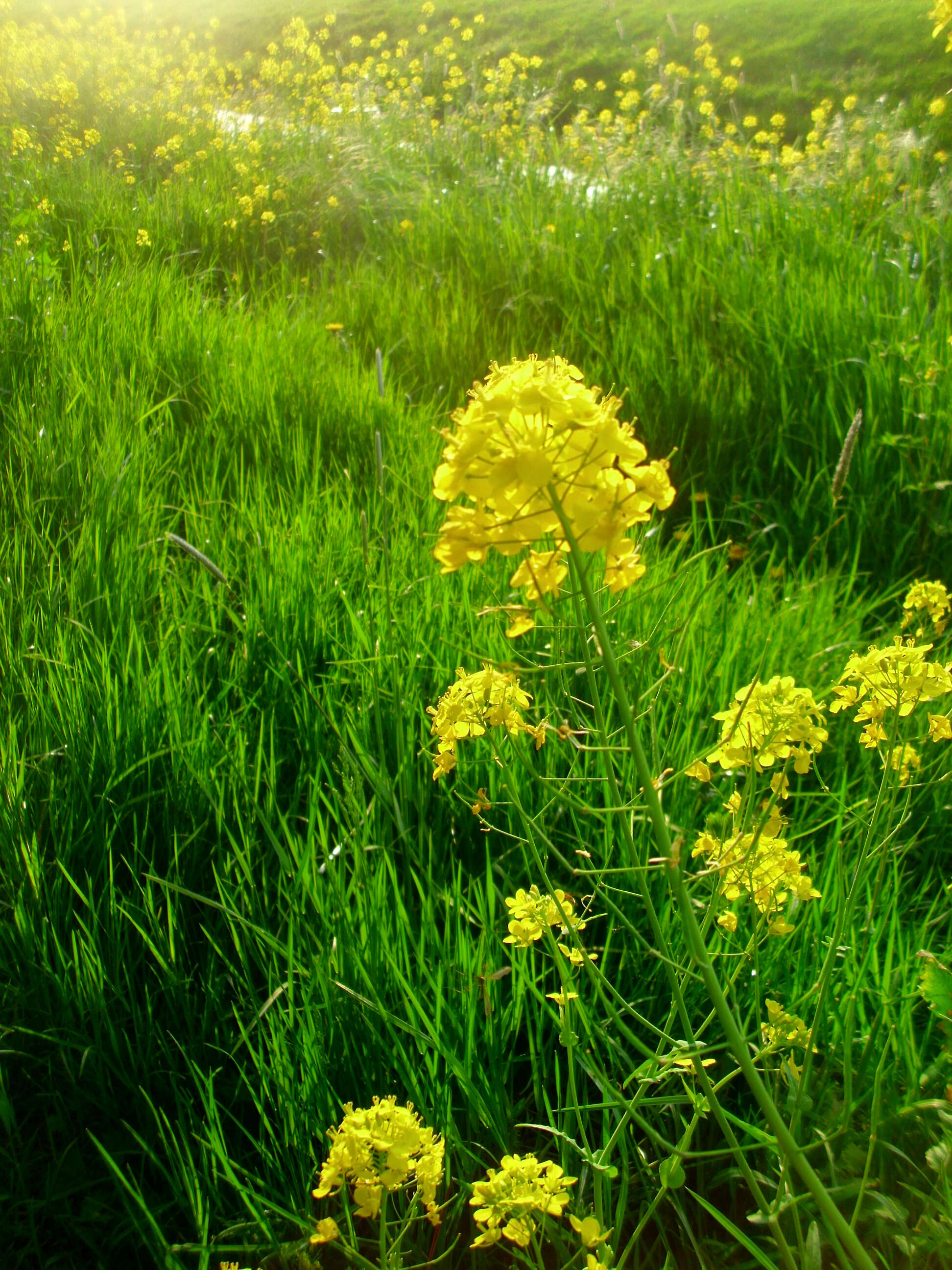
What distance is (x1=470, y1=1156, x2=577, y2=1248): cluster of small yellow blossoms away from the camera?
736mm

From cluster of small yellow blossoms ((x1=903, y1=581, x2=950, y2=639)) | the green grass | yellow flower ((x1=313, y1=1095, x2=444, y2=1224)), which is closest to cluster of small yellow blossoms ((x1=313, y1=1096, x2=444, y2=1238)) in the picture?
yellow flower ((x1=313, y1=1095, x2=444, y2=1224))

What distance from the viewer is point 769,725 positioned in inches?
35.9

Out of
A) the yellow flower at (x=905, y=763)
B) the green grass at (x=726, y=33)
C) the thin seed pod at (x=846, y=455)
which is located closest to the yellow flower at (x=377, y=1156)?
the yellow flower at (x=905, y=763)

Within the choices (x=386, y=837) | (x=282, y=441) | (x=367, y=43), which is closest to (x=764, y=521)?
(x=282, y=441)

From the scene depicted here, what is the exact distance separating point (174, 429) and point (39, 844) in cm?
145

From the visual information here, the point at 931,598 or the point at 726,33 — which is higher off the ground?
the point at 726,33

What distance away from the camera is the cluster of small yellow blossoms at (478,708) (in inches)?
37.5

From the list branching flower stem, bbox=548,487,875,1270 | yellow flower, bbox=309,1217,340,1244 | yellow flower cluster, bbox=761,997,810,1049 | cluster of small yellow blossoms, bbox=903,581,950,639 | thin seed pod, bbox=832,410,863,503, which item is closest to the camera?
branching flower stem, bbox=548,487,875,1270

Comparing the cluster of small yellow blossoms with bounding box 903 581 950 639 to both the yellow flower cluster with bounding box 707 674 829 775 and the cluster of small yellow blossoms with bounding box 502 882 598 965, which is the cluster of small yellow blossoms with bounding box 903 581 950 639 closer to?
the yellow flower cluster with bounding box 707 674 829 775

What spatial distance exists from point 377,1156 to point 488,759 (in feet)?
2.40

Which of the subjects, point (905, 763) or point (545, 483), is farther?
point (905, 763)

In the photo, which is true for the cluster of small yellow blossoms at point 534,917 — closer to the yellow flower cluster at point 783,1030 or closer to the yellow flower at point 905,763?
the yellow flower cluster at point 783,1030

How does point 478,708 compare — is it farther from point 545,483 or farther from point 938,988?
point 938,988

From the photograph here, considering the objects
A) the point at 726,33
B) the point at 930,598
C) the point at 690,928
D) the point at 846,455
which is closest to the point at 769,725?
the point at 690,928
